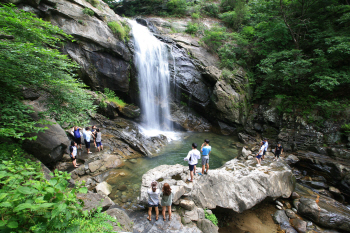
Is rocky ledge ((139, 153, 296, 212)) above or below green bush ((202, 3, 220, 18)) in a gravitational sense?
below

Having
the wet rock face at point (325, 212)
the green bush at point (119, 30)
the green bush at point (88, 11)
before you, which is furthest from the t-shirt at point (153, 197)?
the green bush at point (88, 11)

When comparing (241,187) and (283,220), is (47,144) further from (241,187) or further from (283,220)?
(283,220)

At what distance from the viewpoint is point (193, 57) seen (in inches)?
711

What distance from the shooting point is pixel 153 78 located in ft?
55.0

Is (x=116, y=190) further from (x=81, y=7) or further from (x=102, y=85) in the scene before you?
(x=81, y=7)

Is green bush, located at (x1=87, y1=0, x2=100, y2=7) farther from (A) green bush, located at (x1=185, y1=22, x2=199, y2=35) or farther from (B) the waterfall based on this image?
(A) green bush, located at (x1=185, y1=22, x2=199, y2=35)

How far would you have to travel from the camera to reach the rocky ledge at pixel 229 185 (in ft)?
18.4

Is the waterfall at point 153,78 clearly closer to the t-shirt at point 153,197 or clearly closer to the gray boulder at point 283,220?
the t-shirt at point 153,197

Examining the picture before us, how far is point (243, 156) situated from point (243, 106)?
769 centimetres

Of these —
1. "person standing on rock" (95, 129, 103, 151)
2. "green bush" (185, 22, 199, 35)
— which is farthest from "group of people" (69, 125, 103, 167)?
"green bush" (185, 22, 199, 35)

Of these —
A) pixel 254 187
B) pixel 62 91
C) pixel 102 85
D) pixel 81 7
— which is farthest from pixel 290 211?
pixel 81 7

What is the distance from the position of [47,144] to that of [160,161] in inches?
239

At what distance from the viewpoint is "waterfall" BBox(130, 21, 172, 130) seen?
53.0ft

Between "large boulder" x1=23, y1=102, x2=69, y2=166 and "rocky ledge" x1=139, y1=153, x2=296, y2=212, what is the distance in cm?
398
